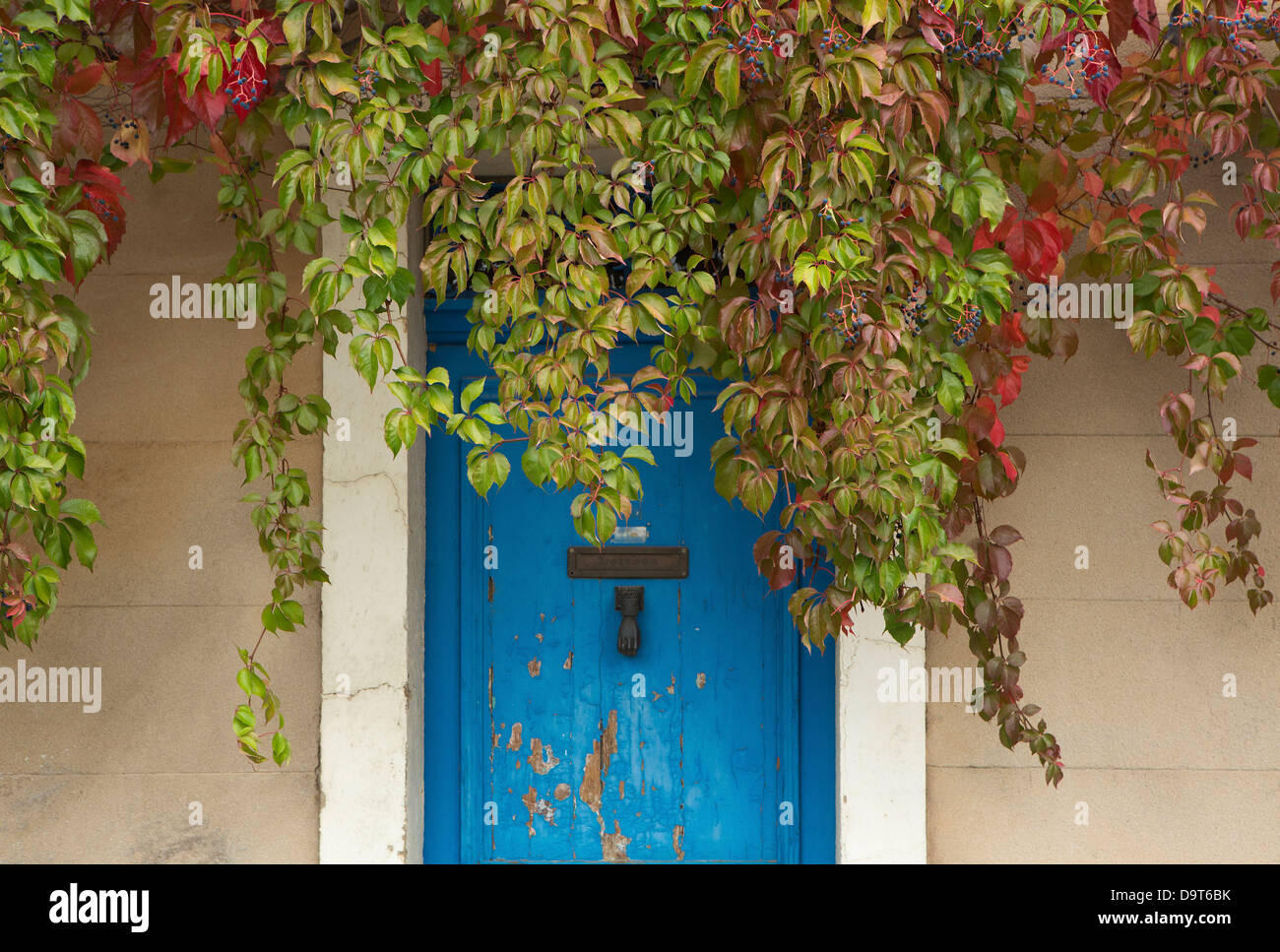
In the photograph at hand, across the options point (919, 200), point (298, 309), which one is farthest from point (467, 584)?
point (919, 200)

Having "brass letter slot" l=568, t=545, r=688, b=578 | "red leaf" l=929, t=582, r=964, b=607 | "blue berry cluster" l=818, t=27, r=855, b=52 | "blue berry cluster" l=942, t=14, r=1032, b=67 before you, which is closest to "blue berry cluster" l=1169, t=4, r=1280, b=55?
"blue berry cluster" l=942, t=14, r=1032, b=67

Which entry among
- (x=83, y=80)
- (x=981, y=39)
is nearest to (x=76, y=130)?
(x=83, y=80)

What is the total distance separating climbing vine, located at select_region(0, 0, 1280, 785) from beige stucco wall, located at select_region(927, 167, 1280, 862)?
1.54ft

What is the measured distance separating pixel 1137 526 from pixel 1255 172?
895 millimetres

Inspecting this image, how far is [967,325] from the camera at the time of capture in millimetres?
2078

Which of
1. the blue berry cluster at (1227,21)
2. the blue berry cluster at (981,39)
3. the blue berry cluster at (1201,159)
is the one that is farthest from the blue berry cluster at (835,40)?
the blue berry cluster at (1201,159)

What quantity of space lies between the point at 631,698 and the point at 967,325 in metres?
1.34

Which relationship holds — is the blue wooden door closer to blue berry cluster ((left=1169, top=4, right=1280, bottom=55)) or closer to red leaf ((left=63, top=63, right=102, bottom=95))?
red leaf ((left=63, top=63, right=102, bottom=95))

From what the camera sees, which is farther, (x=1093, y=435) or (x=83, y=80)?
(x=1093, y=435)

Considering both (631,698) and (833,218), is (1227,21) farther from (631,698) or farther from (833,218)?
(631,698)

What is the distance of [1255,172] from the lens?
2119 millimetres

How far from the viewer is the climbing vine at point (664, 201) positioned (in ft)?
5.75

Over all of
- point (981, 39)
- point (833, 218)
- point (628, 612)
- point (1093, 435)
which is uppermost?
point (981, 39)

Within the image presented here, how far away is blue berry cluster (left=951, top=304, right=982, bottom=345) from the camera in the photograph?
2.03 meters
